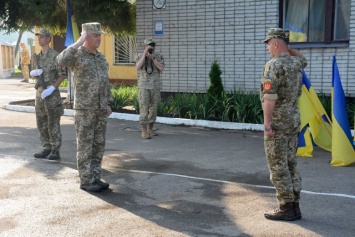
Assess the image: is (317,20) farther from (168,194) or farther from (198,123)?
(168,194)

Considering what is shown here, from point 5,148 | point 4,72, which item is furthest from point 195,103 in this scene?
point 4,72

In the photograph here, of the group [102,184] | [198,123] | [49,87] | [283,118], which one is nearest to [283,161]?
[283,118]

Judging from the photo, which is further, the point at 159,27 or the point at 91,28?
the point at 159,27

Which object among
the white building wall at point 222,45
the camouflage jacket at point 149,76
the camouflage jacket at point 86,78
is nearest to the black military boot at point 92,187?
the camouflage jacket at point 86,78

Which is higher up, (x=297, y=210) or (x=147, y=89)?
(x=147, y=89)

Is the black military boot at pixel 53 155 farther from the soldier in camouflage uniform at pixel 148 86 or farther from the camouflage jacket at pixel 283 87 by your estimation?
the camouflage jacket at pixel 283 87

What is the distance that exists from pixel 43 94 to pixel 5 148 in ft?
6.16

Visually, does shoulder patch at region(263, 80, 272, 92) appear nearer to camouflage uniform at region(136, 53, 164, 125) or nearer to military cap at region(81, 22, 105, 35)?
military cap at region(81, 22, 105, 35)

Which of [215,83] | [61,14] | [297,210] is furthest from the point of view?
[61,14]

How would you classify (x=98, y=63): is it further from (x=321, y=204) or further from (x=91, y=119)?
(x=321, y=204)

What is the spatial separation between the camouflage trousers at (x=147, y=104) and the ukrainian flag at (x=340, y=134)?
352 centimetres

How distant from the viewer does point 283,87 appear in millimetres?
4828

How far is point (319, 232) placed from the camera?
462 cm

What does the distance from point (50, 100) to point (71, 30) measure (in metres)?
5.63
